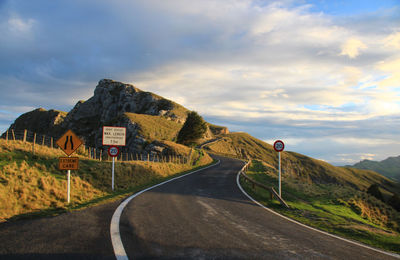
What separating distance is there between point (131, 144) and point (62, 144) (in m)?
48.3

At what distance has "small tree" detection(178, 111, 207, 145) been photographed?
59938 mm

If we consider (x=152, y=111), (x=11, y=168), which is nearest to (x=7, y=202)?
(x=11, y=168)

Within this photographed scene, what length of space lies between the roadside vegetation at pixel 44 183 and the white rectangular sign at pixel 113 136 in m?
2.14

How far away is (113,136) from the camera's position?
14.8 meters

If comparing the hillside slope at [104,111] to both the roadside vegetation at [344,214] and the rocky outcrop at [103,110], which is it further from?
the roadside vegetation at [344,214]

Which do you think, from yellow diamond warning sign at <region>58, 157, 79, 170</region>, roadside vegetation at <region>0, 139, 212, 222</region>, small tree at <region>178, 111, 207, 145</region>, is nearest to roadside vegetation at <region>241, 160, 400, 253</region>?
roadside vegetation at <region>0, 139, 212, 222</region>

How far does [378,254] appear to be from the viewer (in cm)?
524

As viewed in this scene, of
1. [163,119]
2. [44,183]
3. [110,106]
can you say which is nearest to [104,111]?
[110,106]

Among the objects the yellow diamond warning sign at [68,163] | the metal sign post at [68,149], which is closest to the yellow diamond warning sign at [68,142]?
the metal sign post at [68,149]

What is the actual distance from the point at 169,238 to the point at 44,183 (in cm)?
773

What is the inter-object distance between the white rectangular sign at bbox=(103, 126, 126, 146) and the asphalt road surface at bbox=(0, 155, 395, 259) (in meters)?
7.21

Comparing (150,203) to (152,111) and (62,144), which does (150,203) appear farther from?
(152,111)

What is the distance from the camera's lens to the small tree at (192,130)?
2360 inches

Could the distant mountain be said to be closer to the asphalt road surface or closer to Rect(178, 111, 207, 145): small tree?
Rect(178, 111, 207, 145): small tree
